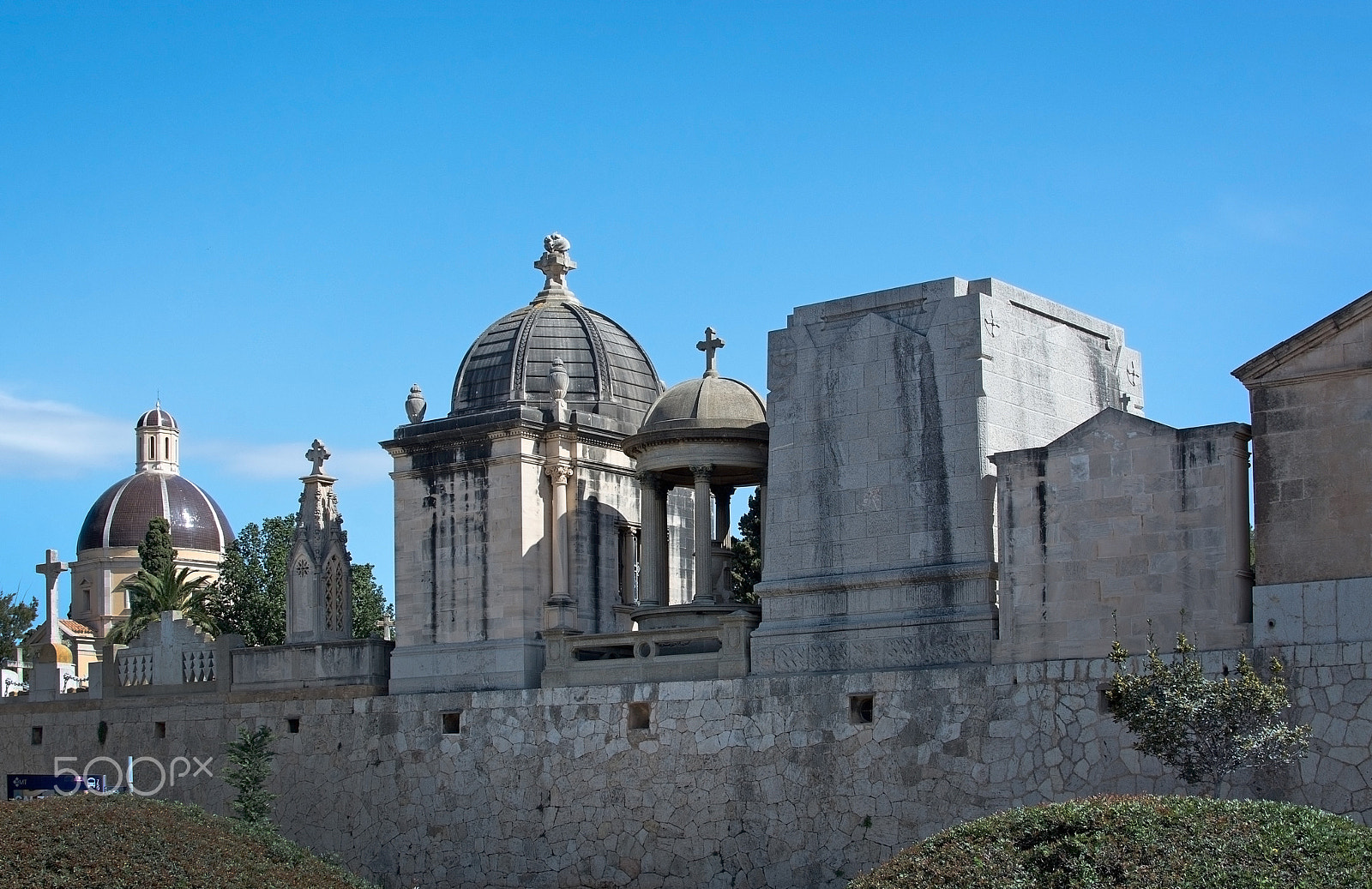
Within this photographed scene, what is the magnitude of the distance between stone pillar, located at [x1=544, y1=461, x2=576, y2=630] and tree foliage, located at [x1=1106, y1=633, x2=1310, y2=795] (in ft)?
35.4

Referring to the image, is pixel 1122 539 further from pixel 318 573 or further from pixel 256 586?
pixel 256 586

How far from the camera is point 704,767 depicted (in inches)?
1007

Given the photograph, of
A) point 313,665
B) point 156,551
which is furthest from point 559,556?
point 156,551

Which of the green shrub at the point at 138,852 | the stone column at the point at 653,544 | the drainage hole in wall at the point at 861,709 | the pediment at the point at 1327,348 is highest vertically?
the pediment at the point at 1327,348

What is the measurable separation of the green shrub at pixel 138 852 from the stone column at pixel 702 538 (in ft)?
25.7

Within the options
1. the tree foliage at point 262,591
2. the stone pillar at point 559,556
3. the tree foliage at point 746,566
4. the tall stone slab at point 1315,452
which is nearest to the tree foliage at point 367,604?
the tree foliage at point 262,591

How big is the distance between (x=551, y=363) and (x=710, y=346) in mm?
2855

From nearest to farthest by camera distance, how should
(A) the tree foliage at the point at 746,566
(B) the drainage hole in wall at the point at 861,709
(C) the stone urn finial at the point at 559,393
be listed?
(B) the drainage hole in wall at the point at 861,709 < (C) the stone urn finial at the point at 559,393 < (A) the tree foliage at the point at 746,566

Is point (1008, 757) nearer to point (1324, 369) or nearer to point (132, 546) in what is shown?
point (1324, 369)

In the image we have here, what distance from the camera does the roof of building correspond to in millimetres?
30250

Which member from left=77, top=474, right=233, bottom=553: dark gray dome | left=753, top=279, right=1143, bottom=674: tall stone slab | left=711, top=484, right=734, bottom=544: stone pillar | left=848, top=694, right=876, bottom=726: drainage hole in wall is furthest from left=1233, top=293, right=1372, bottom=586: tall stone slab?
left=77, top=474, right=233, bottom=553: dark gray dome

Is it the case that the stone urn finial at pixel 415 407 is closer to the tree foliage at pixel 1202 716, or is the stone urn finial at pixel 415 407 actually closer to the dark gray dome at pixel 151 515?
the tree foliage at pixel 1202 716

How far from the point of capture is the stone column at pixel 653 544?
2823cm

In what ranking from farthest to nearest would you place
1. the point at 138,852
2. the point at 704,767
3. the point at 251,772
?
1. the point at 251,772
2. the point at 704,767
3. the point at 138,852
